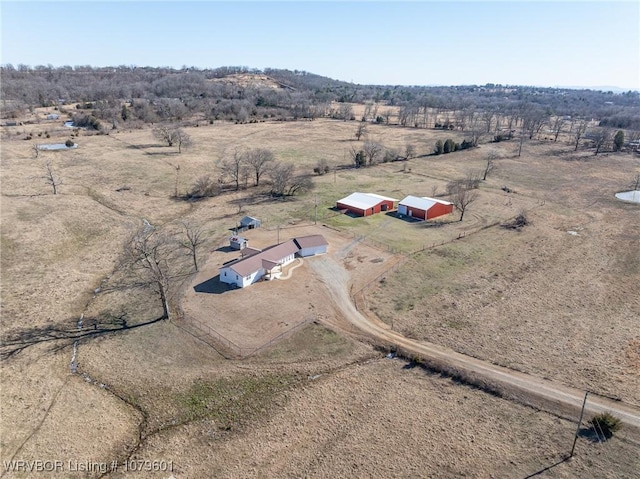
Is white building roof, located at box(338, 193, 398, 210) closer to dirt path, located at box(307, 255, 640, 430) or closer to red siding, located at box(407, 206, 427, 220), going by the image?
red siding, located at box(407, 206, 427, 220)

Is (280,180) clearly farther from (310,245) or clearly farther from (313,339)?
(313,339)

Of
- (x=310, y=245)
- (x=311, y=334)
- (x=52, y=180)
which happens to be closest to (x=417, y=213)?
(x=310, y=245)

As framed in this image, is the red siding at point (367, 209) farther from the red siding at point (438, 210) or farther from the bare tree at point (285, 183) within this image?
the bare tree at point (285, 183)

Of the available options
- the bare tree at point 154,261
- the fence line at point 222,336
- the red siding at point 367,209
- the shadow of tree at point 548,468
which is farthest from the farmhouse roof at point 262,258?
the shadow of tree at point 548,468

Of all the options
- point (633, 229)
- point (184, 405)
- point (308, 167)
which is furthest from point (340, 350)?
point (308, 167)

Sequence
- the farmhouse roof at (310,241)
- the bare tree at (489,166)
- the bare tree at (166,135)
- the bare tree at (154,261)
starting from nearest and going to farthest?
1. the bare tree at (154,261)
2. the farmhouse roof at (310,241)
3. the bare tree at (489,166)
4. the bare tree at (166,135)

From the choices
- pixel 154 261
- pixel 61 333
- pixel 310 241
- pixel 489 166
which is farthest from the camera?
pixel 489 166
